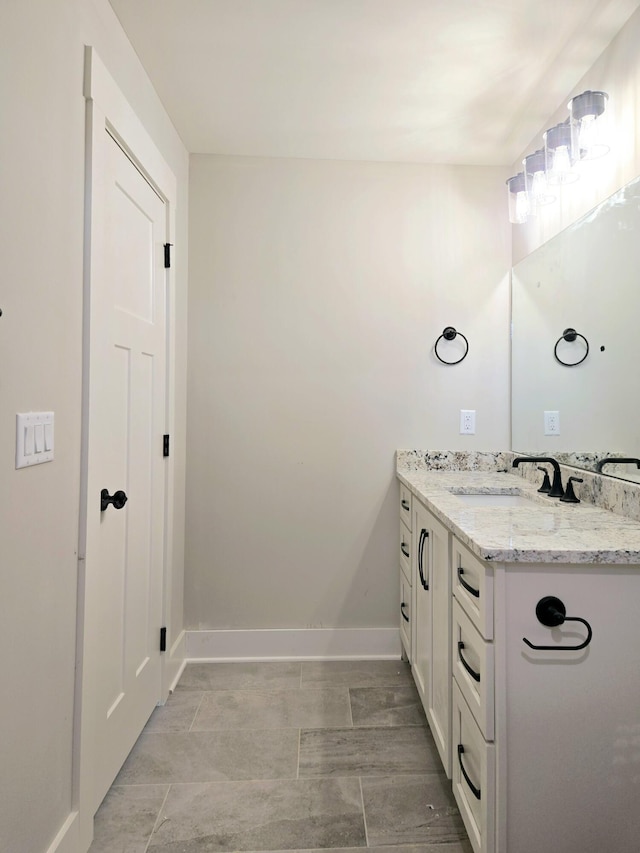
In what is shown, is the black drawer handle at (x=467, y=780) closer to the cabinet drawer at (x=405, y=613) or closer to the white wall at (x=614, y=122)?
the cabinet drawer at (x=405, y=613)

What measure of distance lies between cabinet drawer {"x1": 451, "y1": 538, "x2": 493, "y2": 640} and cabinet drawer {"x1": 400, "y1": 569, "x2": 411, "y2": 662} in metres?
0.84

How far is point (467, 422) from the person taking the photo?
98.9 inches

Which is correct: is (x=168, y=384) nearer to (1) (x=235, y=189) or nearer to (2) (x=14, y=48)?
(1) (x=235, y=189)

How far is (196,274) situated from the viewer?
2447 mm

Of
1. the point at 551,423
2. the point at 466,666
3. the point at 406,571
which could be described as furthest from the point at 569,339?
the point at 466,666

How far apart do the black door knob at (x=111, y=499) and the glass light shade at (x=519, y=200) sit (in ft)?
6.60

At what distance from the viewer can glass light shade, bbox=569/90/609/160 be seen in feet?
5.42

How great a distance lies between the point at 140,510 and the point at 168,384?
1.88 feet

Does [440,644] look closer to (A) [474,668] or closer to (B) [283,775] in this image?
(A) [474,668]

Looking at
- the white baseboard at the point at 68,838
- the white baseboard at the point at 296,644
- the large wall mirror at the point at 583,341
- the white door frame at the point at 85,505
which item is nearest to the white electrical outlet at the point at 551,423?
the large wall mirror at the point at 583,341

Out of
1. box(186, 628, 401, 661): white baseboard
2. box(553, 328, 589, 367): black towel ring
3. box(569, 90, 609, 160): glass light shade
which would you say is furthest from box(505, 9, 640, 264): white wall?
box(186, 628, 401, 661): white baseboard

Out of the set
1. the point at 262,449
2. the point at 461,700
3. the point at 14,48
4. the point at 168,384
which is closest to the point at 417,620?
the point at 461,700

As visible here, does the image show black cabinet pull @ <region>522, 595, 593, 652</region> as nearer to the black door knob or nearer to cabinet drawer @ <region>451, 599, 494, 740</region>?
cabinet drawer @ <region>451, 599, 494, 740</region>

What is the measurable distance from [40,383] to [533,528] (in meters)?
1.32
